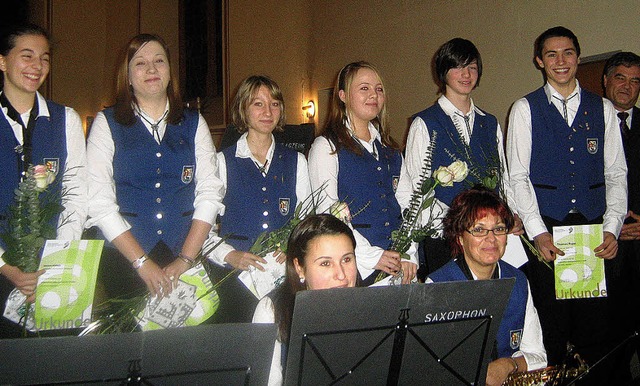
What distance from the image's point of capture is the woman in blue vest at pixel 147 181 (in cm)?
260

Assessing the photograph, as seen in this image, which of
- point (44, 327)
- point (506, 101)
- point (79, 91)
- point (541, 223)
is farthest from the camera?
point (79, 91)

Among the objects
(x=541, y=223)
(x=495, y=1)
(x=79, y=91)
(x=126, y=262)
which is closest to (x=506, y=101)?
(x=495, y=1)

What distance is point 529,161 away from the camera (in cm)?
326

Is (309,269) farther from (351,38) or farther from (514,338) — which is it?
(351,38)

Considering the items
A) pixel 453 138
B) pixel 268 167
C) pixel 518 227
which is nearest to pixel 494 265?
pixel 518 227

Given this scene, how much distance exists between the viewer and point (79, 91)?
10.0m

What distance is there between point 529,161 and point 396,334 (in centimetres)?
181

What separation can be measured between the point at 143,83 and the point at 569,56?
7.45 ft

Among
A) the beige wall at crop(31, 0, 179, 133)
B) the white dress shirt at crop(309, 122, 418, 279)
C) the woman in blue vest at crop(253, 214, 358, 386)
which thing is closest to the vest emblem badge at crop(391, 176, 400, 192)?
the white dress shirt at crop(309, 122, 418, 279)

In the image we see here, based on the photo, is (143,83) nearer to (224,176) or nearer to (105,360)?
Answer: (224,176)

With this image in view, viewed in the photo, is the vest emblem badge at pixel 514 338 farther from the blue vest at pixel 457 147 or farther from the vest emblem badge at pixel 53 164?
the vest emblem badge at pixel 53 164

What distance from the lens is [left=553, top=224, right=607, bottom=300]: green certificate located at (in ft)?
9.25

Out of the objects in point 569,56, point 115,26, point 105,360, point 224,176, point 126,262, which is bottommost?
point 105,360

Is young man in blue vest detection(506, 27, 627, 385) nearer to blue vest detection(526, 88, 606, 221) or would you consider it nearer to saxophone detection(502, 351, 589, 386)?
blue vest detection(526, 88, 606, 221)
